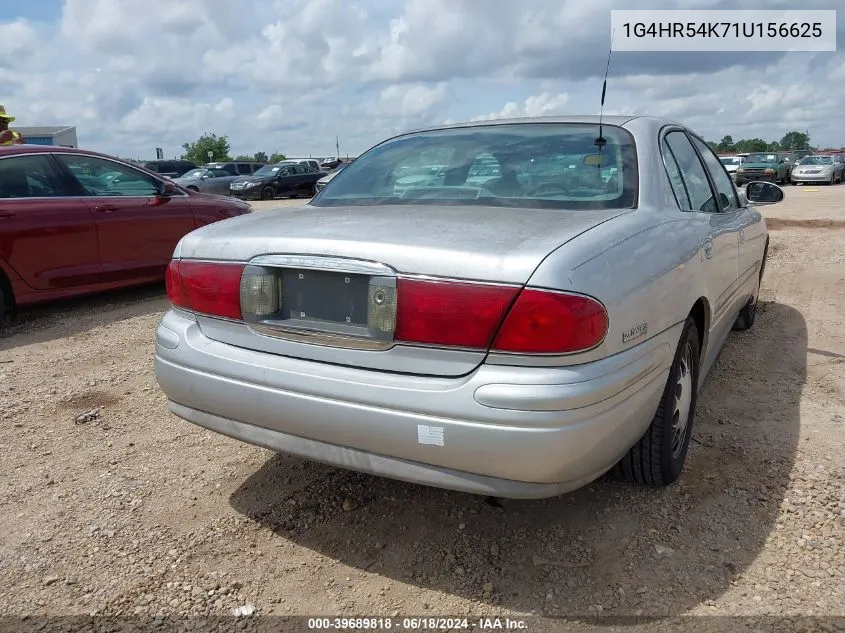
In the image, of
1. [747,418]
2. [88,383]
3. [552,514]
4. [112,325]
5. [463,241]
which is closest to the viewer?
[463,241]

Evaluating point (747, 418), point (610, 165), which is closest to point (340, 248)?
point (610, 165)

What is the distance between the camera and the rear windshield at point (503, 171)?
2.66 metres

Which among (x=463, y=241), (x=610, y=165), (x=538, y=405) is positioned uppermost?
(x=610, y=165)

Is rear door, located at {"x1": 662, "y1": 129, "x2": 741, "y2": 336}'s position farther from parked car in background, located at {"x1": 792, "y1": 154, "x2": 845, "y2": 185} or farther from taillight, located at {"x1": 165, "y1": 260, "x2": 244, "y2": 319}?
parked car in background, located at {"x1": 792, "y1": 154, "x2": 845, "y2": 185}

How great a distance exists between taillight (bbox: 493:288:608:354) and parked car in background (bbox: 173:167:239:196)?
23.7m

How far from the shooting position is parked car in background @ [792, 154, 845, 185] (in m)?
27.7

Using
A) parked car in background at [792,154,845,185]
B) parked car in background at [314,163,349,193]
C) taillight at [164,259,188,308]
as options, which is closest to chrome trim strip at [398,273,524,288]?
taillight at [164,259,188,308]

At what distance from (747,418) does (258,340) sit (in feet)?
8.46

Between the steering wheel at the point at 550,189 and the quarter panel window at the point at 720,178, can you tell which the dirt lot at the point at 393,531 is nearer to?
the quarter panel window at the point at 720,178

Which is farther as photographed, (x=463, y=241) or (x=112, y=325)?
(x=112, y=325)

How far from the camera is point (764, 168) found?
27.8m

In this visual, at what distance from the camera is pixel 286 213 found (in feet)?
9.23

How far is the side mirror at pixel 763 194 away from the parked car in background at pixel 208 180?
71.6 ft

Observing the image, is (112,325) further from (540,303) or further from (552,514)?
(540,303)
